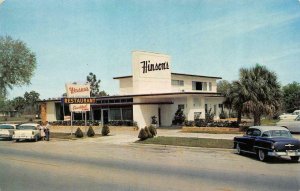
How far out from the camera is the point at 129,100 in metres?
39.3

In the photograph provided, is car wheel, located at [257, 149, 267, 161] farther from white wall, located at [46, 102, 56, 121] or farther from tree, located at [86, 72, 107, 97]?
tree, located at [86, 72, 107, 97]

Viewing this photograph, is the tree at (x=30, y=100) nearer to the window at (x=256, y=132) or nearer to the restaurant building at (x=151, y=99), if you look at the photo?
the restaurant building at (x=151, y=99)

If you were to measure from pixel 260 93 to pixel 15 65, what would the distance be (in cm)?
3411

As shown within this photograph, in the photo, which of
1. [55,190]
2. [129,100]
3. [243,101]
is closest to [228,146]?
[243,101]

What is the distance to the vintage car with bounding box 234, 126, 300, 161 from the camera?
15.7 meters

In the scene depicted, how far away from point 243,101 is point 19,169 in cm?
1956

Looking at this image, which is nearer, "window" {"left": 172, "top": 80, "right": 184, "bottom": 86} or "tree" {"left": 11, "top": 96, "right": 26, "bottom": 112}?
"window" {"left": 172, "top": 80, "right": 184, "bottom": 86}

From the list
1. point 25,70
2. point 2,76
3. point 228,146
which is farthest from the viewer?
point 25,70

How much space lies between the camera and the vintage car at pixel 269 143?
15688 mm

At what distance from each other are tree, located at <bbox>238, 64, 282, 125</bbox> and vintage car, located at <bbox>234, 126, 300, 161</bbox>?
10.2m

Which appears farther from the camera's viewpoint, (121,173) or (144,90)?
(144,90)

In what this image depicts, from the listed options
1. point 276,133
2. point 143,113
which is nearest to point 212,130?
point 143,113

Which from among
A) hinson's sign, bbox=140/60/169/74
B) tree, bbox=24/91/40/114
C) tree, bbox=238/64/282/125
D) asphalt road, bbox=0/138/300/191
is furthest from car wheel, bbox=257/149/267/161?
tree, bbox=24/91/40/114

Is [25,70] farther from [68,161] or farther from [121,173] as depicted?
[121,173]
